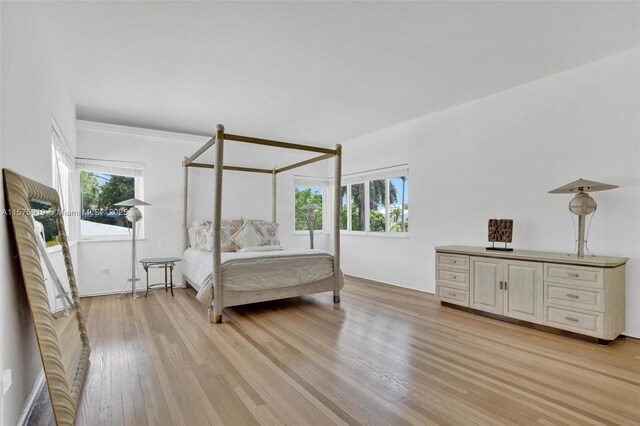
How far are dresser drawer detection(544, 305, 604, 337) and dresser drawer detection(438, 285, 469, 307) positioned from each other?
810 mm

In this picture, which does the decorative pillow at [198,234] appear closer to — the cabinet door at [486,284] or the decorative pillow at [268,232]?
the decorative pillow at [268,232]

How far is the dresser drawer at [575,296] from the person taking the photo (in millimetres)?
2793

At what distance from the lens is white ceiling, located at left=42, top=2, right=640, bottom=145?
2.36 meters

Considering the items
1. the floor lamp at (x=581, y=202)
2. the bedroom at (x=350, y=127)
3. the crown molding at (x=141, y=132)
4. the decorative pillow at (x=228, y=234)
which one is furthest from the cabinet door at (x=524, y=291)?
the crown molding at (x=141, y=132)

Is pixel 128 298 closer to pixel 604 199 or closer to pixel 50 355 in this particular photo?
pixel 50 355

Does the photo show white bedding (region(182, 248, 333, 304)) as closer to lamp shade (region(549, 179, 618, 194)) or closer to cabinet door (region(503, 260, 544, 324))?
cabinet door (region(503, 260, 544, 324))

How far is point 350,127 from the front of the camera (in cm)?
535

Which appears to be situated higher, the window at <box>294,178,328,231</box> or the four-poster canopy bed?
the window at <box>294,178,328,231</box>

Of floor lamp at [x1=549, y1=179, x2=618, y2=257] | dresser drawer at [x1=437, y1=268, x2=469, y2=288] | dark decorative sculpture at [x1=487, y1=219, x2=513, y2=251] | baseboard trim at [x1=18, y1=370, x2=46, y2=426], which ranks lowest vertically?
baseboard trim at [x1=18, y1=370, x2=46, y2=426]

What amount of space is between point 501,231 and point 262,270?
2720 millimetres

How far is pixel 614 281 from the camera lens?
2.81m

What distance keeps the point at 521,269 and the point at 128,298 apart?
4818mm

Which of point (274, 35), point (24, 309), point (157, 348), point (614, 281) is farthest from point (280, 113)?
point (614, 281)

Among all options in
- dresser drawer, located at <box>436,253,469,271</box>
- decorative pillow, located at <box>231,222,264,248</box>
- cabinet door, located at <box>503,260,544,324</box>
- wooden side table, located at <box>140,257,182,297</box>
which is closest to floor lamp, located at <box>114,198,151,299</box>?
wooden side table, located at <box>140,257,182,297</box>
